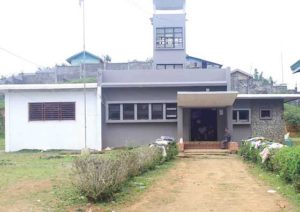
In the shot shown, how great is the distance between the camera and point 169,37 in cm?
3312

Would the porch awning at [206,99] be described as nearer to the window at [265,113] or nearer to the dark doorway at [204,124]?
the dark doorway at [204,124]

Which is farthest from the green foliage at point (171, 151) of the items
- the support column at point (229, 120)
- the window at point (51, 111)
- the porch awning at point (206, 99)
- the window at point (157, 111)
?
the window at point (51, 111)

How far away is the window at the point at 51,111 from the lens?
85.0ft

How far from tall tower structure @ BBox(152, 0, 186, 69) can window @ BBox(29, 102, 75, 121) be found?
27.4 ft

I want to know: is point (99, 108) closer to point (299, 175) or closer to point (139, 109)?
point (139, 109)

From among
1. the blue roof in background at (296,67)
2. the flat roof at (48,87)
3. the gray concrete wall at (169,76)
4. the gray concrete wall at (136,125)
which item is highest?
the gray concrete wall at (169,76)

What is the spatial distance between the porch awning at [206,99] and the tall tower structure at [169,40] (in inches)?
315

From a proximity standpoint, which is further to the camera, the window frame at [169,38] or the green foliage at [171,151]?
the window frame at [169,38]

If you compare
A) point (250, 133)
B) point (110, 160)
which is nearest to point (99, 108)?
point (250, 133)

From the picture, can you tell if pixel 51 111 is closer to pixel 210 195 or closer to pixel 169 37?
pixel 169 37

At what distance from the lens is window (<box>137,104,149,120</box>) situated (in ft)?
84.6

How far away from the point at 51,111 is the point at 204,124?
26.7ft

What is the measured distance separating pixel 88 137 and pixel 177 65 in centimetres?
963

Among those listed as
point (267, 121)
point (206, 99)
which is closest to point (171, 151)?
point (206, 99)
